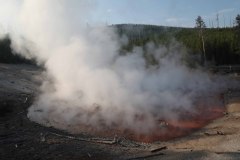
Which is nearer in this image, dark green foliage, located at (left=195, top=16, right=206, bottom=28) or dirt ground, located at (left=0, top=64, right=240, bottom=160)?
dirt ground, located at (left=0, top=64, right=240, bottom=160)

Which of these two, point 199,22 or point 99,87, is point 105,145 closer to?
point 99,87

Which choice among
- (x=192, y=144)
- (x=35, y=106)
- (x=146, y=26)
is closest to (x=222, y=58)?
(x=35, y=106)

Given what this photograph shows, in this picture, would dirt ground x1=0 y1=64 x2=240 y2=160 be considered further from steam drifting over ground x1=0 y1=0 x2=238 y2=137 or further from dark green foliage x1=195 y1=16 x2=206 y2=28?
dark green foliage x1=195 y1=16 x2=206 y2=28

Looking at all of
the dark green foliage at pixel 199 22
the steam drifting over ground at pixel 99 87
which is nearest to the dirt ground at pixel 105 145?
the steam drifting over ground at pixel 99 87

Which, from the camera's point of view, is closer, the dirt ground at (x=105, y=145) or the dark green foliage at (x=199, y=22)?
the dirt ground at (x=105, y=145)

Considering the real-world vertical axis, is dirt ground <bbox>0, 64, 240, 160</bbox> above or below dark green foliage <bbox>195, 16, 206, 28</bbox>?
below

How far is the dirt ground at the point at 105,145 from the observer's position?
16703 millimetres

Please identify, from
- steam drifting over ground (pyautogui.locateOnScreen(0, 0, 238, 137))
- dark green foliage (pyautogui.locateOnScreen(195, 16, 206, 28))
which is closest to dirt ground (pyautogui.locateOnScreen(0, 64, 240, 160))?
Result: steam drifting over ground (pyautogui.locateOnScreen(0, 0, 238, 137))

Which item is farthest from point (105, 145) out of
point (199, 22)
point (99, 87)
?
point (199, 22)

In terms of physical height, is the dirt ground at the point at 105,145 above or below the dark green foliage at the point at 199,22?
below

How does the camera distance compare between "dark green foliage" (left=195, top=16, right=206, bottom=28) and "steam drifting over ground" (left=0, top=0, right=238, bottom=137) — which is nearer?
"steam drifting over ground" (left=0, top=0, right=238, bottom=137)

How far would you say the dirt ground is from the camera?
54.8 feet

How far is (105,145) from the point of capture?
730 inches

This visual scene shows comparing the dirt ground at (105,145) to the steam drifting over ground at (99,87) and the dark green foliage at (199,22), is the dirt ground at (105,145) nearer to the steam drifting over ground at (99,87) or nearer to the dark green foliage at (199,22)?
the steam drifting over ground at (99,87)
